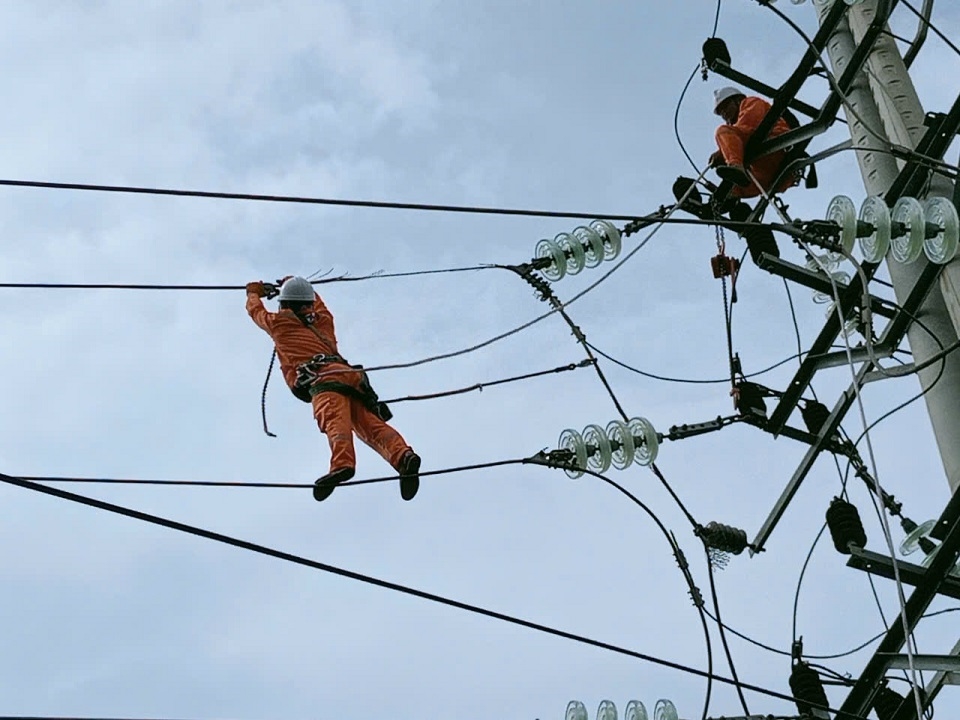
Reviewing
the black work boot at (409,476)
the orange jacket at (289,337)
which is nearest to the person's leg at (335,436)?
the black work boot at (409,476)

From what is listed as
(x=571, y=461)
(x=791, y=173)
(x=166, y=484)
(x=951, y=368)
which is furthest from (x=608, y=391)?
(x=166, y=484)

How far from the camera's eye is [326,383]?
862cm

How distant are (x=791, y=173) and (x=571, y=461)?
2233mm

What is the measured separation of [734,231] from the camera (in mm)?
8828

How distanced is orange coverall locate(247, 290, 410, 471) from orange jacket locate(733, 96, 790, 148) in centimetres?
272

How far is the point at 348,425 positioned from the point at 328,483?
58 centimetres

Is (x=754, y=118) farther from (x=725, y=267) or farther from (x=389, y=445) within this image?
(x=389, y=445)

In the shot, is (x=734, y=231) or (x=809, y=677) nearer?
(x=809, y=677)

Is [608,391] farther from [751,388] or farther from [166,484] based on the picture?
[166,484]

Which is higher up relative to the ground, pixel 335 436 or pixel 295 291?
pixel 295 291

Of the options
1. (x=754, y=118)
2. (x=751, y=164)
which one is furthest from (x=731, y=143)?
(x=754, y=118)

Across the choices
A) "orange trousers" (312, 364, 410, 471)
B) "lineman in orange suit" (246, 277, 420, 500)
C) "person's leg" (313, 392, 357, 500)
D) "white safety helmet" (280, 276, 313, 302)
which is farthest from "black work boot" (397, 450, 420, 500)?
"white safety helmet" (280, 276, 313, 302)

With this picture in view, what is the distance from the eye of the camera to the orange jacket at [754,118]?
920 centimetres

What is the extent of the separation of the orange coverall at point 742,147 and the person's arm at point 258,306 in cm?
281
